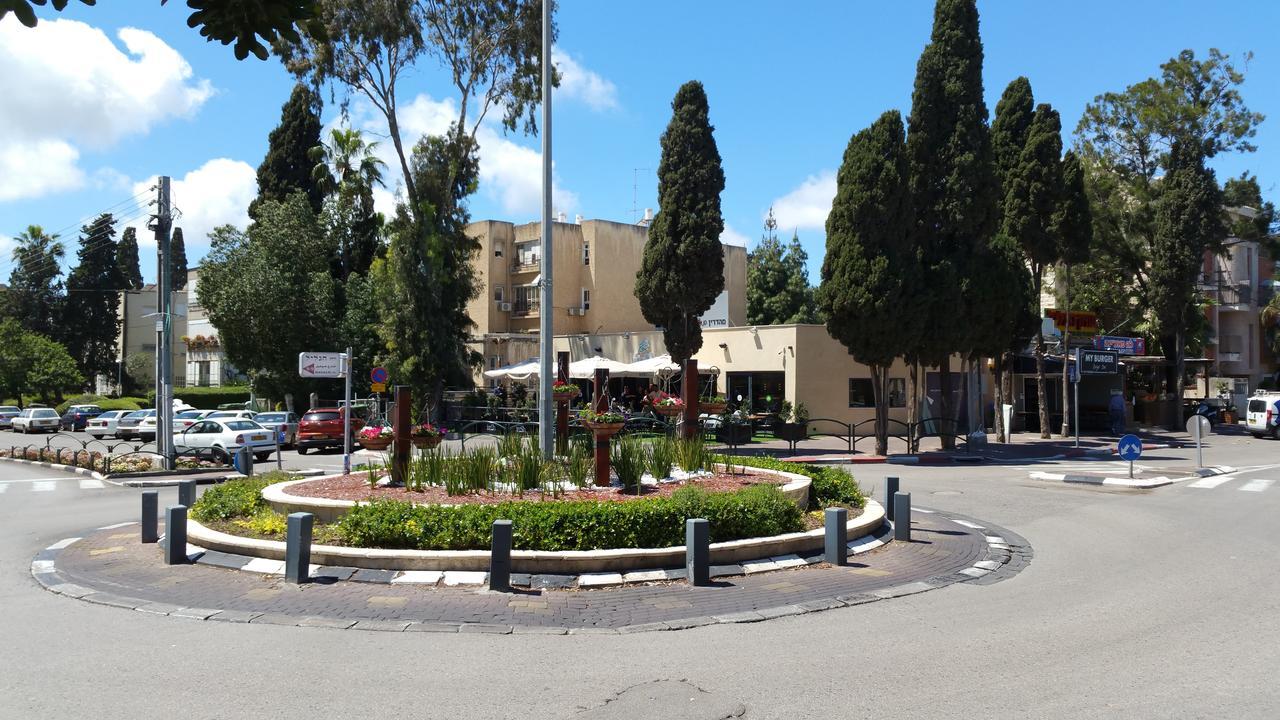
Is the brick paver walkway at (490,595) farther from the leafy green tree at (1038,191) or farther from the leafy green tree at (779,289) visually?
the leafy green tree at (779,289)

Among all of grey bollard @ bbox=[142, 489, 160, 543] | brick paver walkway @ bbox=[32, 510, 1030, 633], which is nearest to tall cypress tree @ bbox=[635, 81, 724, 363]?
brick paver walkway @ bbox=[32, 510, 1030, 633]

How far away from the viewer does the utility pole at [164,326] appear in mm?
22750

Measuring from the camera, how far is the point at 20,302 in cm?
6688

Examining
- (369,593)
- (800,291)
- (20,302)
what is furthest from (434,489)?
(20,302)

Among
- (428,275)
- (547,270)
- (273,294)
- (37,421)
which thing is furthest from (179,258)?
(547,270)

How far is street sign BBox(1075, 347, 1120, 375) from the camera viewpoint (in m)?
35.4

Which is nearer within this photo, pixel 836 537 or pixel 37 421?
pixel 836 537

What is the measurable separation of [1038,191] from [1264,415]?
13.7 metres

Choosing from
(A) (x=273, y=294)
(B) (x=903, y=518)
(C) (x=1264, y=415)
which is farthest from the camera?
(A) (x=273, y=294)

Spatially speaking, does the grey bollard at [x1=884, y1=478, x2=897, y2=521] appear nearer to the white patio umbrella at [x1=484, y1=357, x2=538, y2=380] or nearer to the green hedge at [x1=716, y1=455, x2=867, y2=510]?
the green hedge at [x1=716, y1=455, x2=867, y2=510]

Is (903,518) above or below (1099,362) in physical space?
below

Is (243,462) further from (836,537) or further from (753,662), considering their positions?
(753,662)

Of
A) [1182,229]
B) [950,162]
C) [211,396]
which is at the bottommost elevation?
[211,396]

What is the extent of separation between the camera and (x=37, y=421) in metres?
46.4
